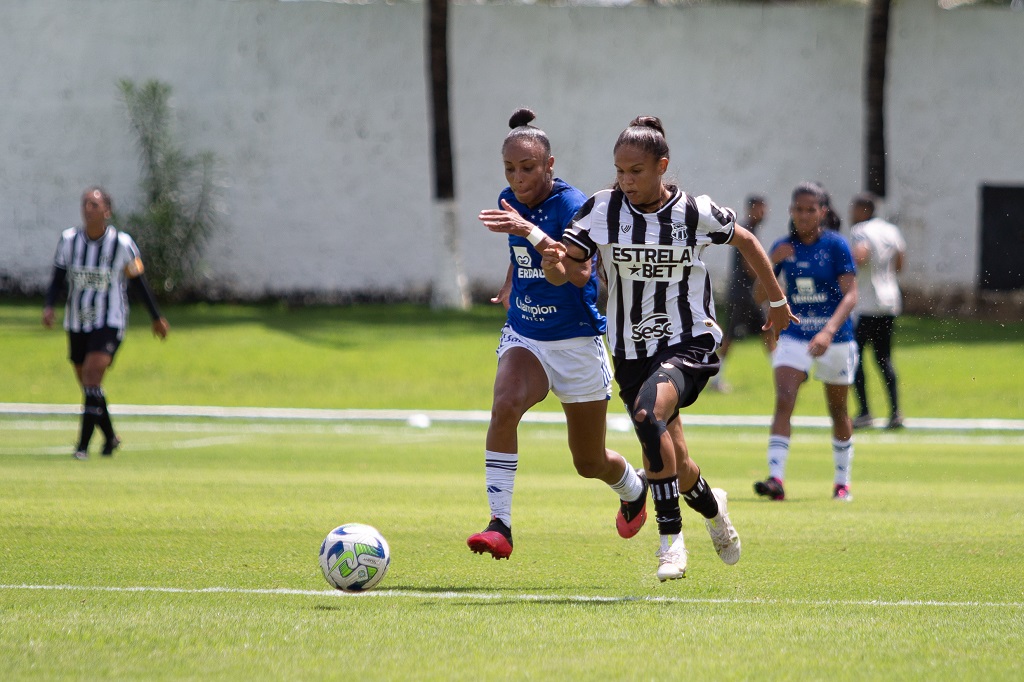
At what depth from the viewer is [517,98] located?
95.1 feet

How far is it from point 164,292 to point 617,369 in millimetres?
22055

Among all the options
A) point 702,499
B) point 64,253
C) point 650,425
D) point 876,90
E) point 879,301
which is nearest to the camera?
point 650,425

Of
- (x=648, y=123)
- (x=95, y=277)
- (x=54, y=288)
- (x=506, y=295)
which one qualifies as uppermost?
(x=648, y=123)

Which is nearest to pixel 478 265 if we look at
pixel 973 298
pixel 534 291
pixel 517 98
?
pixel 517 98

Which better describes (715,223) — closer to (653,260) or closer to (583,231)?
(653,260)

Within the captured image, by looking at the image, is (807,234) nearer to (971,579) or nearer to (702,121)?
(971,579)

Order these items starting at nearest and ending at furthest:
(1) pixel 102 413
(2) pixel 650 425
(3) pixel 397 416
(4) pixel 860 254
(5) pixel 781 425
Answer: (2) pixel 650 425, (5) pixel 781 425, (4) pixel 860 254, (1) pixel 102 413, (3) pixel 397 416

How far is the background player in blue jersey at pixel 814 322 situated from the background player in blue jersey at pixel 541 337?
3440 mm

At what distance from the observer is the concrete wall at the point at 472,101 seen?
2858 centimetres

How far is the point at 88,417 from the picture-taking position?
13320mm

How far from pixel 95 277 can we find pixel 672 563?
8.49m

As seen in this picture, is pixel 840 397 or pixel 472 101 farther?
pixel 472 101

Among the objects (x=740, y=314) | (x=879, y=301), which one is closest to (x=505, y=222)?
(x=879, y=301)

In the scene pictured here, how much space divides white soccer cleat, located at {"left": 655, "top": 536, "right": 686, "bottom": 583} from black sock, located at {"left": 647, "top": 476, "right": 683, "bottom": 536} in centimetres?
7
